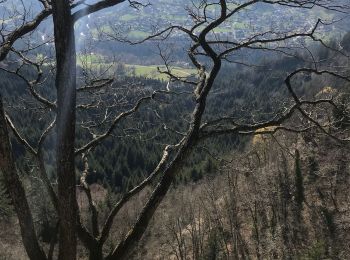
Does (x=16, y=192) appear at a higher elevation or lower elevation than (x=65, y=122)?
lower

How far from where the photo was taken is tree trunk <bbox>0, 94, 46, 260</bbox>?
4766mm

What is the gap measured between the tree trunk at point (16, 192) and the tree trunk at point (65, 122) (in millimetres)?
351

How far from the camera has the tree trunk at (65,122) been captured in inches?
191

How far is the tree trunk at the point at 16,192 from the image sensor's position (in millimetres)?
4766

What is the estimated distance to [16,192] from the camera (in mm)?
5012

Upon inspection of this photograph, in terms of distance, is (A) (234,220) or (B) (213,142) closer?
(A) (234,220)

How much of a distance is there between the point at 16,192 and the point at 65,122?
0.93 meters

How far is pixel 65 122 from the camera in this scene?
5004 mm

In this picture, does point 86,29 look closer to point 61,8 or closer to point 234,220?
point 61,8

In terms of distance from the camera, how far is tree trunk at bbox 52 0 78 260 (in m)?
4.84

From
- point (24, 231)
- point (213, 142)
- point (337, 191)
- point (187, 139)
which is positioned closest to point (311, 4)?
point (187, 139)

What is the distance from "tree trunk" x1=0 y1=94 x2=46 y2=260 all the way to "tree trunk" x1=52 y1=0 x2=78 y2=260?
0.35 m

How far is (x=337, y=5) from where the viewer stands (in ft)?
19.7

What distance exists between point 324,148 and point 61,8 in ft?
180
